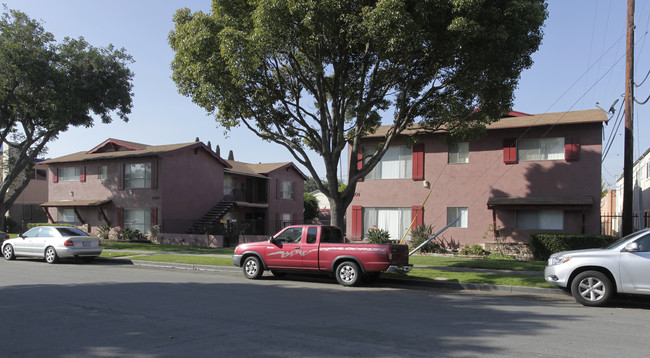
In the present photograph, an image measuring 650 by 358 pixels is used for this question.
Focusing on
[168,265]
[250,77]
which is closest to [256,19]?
[250,77]

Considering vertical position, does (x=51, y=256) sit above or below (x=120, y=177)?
below

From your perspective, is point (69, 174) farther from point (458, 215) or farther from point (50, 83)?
point (458, 215)

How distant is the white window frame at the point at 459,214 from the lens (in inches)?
864

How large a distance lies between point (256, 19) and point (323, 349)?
31.6 feet

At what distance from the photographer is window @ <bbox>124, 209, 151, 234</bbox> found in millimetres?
30328

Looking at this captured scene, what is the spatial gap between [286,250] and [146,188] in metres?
20.0

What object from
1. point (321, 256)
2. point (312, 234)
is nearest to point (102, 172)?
point (312, 234)

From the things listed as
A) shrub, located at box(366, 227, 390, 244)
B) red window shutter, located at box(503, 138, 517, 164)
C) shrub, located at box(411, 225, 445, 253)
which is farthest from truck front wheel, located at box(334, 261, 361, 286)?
red window shutter, located at box(503, 138, 517, 164)

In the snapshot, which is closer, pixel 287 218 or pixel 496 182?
pixel 496 182

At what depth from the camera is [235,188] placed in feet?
122

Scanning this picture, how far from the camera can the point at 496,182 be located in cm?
2145

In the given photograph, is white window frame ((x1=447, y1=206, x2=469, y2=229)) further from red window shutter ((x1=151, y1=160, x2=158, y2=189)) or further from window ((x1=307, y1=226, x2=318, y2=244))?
red window shutter ((x1=151, y1=160, x2=158, y2=189))

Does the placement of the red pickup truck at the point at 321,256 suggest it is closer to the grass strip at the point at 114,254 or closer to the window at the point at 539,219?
the grass strip at the point at 114,254

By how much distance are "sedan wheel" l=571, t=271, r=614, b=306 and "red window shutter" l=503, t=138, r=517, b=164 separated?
11.8 metres
